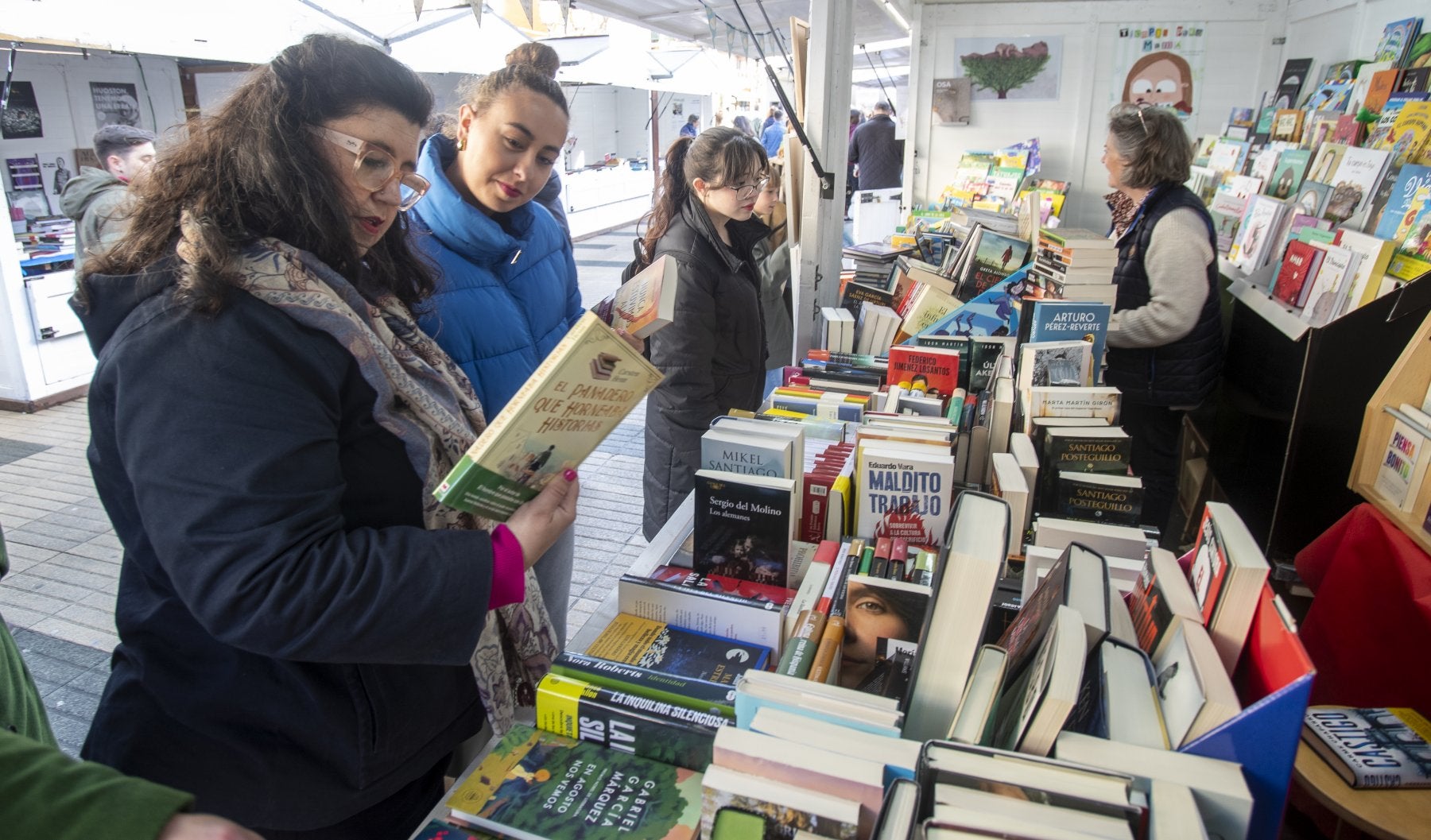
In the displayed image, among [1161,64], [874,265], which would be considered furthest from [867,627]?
[1161,64]

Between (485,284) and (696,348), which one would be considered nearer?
(485,284)

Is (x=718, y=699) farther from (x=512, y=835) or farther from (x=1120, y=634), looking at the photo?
(x=1120, y=634)

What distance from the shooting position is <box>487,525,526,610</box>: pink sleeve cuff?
1154mm

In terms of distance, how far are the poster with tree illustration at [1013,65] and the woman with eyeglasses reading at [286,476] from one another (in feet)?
18.6

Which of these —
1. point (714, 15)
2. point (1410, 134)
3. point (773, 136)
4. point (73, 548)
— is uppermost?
point (714, 15)

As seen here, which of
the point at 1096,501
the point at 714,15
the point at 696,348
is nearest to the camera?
the point at 1096,501

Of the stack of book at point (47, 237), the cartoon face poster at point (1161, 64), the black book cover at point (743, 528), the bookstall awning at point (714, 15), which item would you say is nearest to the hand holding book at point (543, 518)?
the black book cover at point (743, 528)

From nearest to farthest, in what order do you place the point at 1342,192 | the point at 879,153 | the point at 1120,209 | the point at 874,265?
the point at 1342,192
the point at 874,265
the point at 1120,209
the point at 879,153

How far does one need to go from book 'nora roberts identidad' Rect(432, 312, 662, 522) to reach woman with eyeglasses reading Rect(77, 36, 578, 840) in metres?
0.05

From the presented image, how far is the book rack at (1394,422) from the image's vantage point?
6.68ft

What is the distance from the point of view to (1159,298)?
3.12 meters

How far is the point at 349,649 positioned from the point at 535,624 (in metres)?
0.49

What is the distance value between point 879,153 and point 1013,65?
10.1 feet

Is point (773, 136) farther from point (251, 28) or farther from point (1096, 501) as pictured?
point (1096, 501)
